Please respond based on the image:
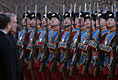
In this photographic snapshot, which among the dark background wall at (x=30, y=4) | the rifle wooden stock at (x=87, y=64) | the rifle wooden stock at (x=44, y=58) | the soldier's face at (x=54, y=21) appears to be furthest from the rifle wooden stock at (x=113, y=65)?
the dark background wall at (x=30, y=4)

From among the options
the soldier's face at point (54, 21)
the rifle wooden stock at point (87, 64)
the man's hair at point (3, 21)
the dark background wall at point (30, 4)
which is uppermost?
the dark background wall at point (30, 4)

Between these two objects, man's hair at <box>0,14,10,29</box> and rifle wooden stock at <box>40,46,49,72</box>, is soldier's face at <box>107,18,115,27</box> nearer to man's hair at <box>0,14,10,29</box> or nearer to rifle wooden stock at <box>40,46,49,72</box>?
rifle wooden stock at <box>40,46,49,72</box>

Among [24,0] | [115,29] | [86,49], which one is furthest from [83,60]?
[24,0]

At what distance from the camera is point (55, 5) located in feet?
35.1

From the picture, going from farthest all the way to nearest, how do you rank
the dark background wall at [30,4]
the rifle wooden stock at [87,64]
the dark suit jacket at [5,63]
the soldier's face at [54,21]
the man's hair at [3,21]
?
the dark background wall at [30,4] → the soldier's face at [54,21] → the rifle wooden stock at [87,64] → the man's hair at [3,21] → the dark suit jacket at [5,63]

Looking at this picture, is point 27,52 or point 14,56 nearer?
point 14,56

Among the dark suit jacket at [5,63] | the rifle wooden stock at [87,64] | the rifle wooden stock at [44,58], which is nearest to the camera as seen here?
the dark suit jacket at [5,63]

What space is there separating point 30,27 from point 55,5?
3.38 metres

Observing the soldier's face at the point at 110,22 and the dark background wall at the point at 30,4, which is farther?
the dark background wall at the point at 30,4

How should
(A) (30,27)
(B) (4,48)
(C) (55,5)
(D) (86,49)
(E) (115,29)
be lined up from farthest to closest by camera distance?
(C) (55,5) → (A) (30,27) → (D) (86,49) → (E) (115,29) → (B) (4,48)

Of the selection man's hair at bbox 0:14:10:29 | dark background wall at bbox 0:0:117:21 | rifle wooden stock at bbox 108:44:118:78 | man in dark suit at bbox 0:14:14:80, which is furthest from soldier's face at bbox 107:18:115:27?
dark background wall at bbox 0:0:117:21

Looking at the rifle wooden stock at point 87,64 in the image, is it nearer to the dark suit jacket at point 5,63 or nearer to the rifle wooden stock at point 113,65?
the rifle wooden stock at point 113,65

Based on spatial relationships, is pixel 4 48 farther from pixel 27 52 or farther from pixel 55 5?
pixel 55 5

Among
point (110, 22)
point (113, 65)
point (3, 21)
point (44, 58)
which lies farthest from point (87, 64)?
point (3, 21)
